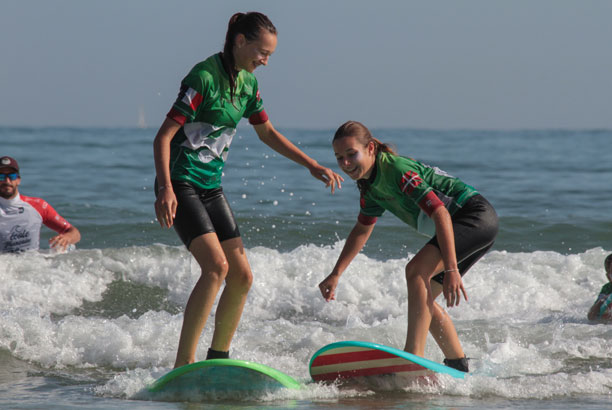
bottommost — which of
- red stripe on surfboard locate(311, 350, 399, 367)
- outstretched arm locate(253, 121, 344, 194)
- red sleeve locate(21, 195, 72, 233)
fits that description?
red sleeve locate(21, 195, 72, 233)

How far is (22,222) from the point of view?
8.21 metres

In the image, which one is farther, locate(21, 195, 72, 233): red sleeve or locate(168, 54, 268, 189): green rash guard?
locate(21, 195, 72, 233): red sleeve

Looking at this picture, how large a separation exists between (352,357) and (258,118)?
1.50 meters

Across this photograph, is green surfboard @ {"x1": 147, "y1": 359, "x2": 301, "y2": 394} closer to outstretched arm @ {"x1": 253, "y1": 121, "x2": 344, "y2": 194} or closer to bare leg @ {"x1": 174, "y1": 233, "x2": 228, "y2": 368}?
bare leg @ {"x1": 174, "y1": 233, "x2": 228, "y2": 368}

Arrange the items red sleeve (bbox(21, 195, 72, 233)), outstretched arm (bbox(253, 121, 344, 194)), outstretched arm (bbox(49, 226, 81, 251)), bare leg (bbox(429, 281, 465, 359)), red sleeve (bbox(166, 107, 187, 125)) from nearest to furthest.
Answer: red sleeve (bbox(166, 107, 187, 125)) → bare leg (bbox(429, 281, 465, 359)) → outstretched arm (bbox(253, 121, 344, 194)) → outstretched arm (bbox(49, 226, 81, 251)) → red sleeve (bbox(21, 195, 72, 233))

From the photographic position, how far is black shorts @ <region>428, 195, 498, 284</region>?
4.47 metres

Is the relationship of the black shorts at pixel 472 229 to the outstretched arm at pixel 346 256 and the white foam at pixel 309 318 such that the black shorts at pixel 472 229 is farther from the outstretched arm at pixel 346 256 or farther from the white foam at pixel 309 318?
Result: the white foam at pixel 309 318

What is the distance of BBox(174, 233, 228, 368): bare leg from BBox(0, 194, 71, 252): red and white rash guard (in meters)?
4.38

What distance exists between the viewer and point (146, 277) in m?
8.70

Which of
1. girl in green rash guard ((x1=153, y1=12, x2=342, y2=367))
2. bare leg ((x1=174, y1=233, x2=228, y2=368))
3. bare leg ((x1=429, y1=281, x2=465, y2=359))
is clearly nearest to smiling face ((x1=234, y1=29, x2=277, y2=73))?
girl in green rash guard ((x1=153, y1=12, x2=342, y2=367))

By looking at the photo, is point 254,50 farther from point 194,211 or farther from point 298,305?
point 298,305

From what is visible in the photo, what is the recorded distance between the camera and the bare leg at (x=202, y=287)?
4.29m

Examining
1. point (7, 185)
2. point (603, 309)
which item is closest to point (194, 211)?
point (603, 309)

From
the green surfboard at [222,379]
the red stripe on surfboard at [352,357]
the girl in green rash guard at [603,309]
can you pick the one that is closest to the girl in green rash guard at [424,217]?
the red stripe on surfboard at [352,357]
